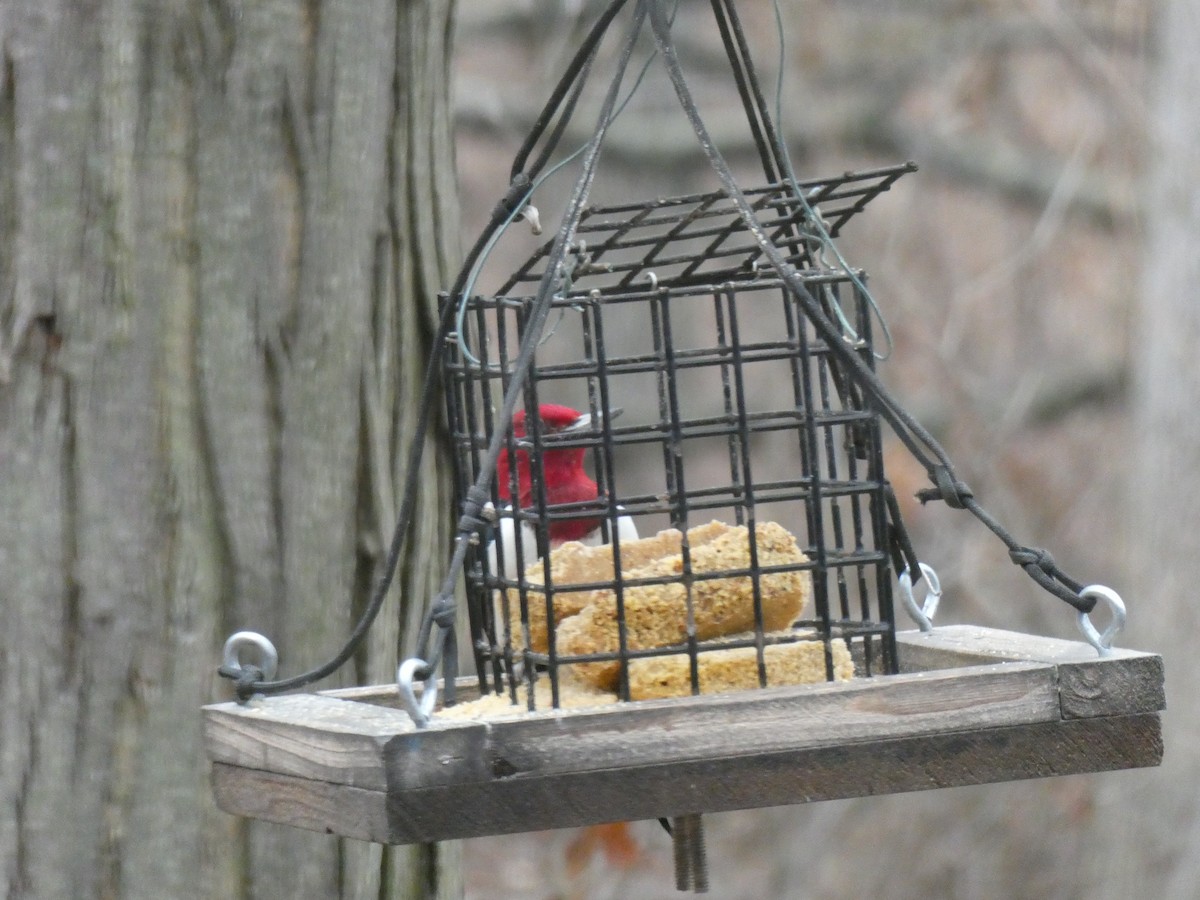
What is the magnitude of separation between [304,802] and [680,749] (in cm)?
42

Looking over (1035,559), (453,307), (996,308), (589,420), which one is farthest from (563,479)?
(996,308)

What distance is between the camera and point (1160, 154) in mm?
5938

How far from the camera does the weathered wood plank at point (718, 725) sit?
1690 millimetres

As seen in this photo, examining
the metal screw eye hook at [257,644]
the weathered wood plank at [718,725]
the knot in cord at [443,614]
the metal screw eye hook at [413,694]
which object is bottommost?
the weathered wood plank at [718,725]

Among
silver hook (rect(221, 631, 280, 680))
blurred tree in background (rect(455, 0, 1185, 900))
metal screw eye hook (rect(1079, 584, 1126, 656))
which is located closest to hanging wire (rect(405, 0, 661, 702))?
silver hook (rect(221, 631, 280, 680))

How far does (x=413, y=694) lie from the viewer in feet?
5.61

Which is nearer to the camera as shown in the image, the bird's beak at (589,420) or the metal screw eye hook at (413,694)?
the metal screw eye hook at (413,694)

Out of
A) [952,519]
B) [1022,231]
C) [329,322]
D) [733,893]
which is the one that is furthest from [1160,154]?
[329,322]

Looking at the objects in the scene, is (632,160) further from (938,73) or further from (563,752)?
(563,752)

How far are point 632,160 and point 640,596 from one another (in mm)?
5945

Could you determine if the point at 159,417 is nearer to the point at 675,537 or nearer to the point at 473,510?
the point at 473,510

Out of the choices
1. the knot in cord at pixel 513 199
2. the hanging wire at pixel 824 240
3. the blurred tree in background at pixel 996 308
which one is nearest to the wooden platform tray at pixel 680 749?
the hanging wire at pixel 824 240

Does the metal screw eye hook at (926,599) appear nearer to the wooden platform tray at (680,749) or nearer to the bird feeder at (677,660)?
the bird feeder at (677,660)

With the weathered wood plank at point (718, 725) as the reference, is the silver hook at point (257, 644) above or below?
above
